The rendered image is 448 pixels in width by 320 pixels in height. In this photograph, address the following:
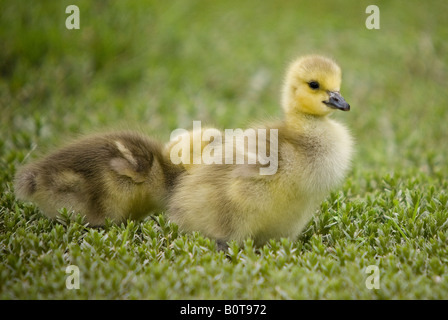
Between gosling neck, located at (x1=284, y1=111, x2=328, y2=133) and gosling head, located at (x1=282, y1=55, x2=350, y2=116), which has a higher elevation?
gosling head, located at (x1=282, y1=55, x2=350, y2=116)

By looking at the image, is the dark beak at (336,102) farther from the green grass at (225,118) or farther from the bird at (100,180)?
the bird at (100,180)

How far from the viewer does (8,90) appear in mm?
5879

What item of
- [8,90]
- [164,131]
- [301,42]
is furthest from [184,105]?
[301,42]

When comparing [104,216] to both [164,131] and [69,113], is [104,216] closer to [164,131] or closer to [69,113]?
[164,131]

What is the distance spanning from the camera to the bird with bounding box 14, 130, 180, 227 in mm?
3102

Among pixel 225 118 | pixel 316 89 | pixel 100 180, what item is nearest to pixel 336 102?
pixel 316 89

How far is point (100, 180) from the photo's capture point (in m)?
3.09

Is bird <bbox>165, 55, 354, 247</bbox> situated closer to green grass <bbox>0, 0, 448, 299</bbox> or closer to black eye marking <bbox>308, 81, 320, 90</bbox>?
black eye marking <bbox>308, 81, 320, 90</bbox>

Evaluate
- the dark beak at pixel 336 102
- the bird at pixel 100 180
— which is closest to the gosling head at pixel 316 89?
the dark beak at pixel 336 102

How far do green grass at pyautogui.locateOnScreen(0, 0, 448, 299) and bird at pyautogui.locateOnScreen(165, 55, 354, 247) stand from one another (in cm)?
12

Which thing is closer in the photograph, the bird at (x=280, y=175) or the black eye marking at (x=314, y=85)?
the bird at (x=280, y=175)

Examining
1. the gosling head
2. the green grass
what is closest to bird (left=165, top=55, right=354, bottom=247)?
the gosling head

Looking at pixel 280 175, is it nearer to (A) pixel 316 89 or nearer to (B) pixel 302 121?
(B) pixel 302 121

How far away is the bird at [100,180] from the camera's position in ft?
10.2
